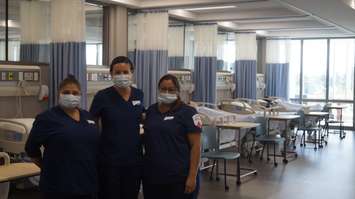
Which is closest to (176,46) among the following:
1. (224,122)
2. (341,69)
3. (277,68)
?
(224,122)

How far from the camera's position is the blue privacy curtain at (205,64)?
8844 millimetres

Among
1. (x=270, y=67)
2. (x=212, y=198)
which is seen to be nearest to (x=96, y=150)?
(x=212, y=198)

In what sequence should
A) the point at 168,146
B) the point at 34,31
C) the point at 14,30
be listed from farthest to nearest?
the point at 34,31 → the point at 14,30 → the point at 168,146

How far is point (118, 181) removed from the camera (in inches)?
110

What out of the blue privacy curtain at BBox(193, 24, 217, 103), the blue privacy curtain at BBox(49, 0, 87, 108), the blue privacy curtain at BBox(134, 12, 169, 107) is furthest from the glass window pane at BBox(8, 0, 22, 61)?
the blue privacy curtain at BBox(193, 24, 217, 103)

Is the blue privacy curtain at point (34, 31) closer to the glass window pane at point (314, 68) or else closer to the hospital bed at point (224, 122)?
the hospital bed at point (224, 122)

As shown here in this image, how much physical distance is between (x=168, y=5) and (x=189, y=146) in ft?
15.0

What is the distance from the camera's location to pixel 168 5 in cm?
702

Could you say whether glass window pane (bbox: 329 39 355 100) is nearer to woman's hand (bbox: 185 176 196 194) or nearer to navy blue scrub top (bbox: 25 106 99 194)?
woman's hand (bbox: 185 176 196 194)

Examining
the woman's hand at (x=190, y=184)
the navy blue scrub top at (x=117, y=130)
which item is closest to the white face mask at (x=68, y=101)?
the navy blue scrub top at (x=117, y=130)

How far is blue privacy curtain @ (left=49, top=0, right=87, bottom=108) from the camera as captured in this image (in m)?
5.59

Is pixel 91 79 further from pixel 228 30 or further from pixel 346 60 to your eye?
pixel 346 60

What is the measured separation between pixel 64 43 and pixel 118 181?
3.23 metres

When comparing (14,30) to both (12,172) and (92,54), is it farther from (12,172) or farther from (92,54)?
(12,172)
